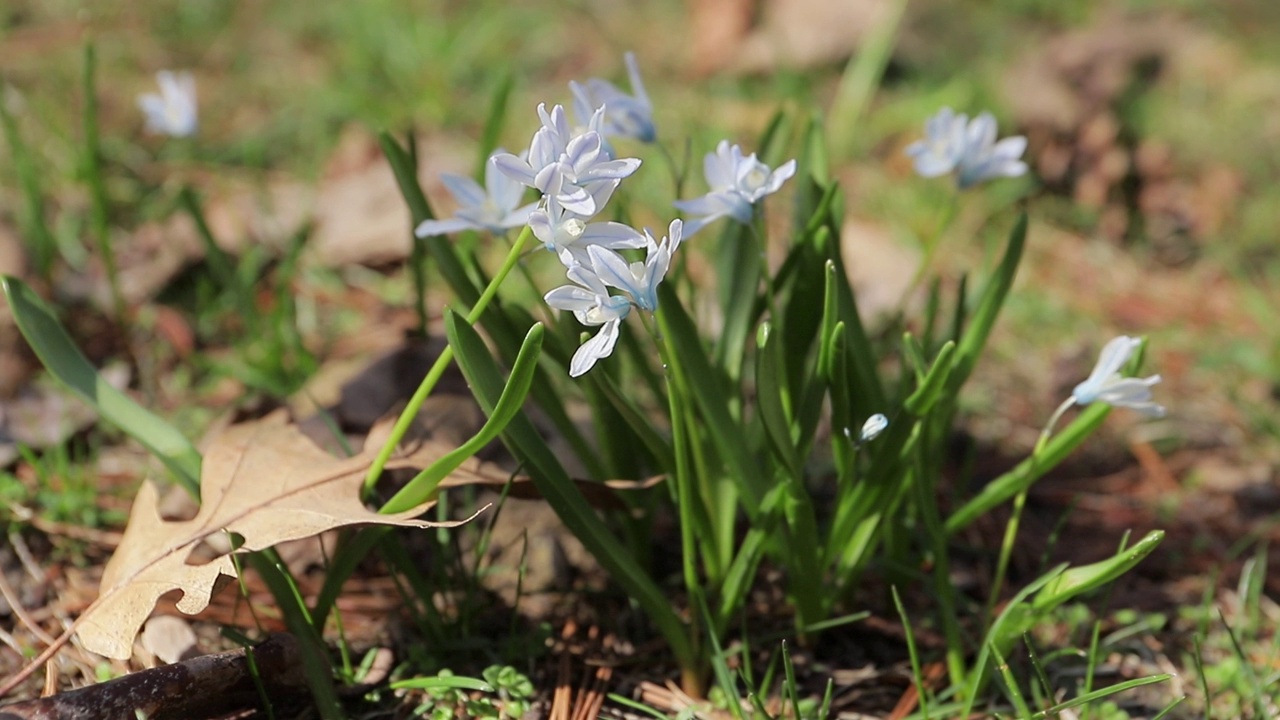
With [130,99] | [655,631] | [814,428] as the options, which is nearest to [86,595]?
[655,631]

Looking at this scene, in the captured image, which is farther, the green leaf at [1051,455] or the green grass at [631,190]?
the green grass at [631,190]

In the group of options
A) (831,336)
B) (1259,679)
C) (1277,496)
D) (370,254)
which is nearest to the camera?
(831,336)

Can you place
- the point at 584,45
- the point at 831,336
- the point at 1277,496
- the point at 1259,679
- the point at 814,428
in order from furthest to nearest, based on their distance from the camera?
1. the point at 584,45
2. the point at 1277,496
3. the point at 1259,679
4. the point at 814,428
5. the point at 831,336

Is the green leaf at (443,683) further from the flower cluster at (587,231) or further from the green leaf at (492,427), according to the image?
the flower cluster at (587,231)

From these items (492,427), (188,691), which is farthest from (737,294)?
(188,691)

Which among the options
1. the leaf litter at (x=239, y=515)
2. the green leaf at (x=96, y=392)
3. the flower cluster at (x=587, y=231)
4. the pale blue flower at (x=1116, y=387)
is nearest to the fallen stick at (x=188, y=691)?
the leaf litter at (x=239, y=515)

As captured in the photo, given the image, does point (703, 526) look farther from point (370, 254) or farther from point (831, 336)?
point (370, 254)

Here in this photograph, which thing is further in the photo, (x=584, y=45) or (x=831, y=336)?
(x=584, y=45)
